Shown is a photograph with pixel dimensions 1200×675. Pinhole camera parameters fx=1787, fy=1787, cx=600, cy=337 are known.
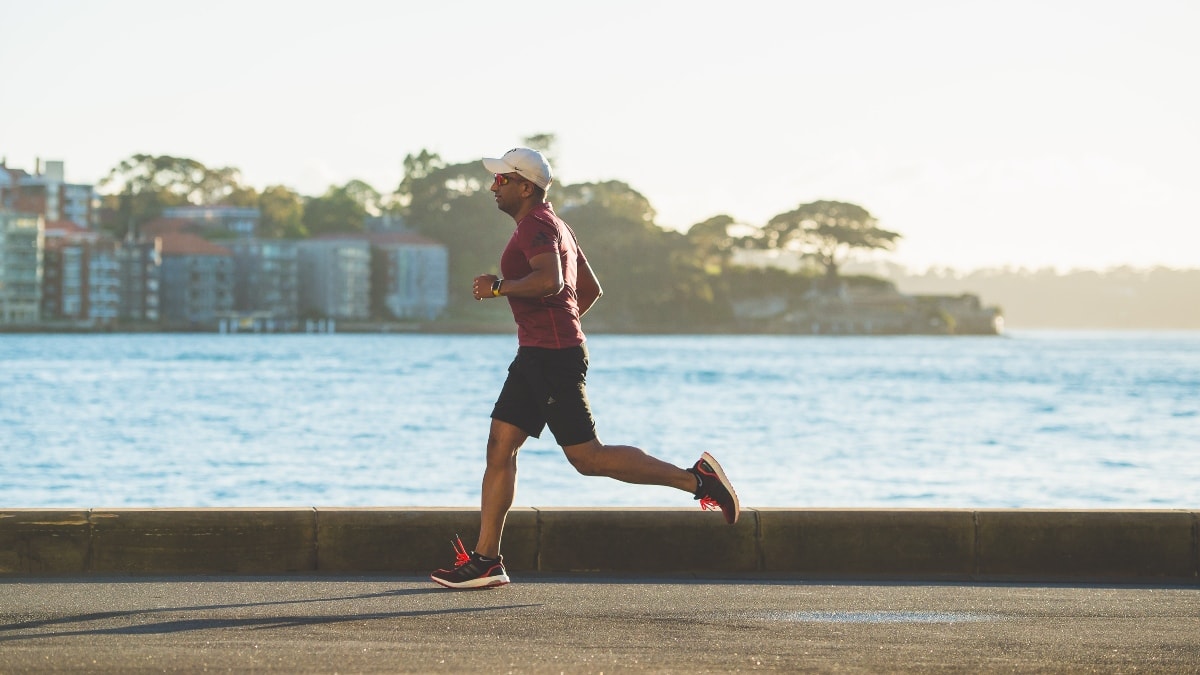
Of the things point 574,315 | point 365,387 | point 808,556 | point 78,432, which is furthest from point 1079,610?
point 365,387

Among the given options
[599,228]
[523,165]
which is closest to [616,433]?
[523,165]

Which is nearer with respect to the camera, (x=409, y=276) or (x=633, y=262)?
(x=633, y=262)

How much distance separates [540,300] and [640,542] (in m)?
1.46

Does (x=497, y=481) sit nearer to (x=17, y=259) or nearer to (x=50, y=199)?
(x=17, y=259)

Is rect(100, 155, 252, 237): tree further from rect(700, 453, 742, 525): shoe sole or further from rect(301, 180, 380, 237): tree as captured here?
rect(700, 453, 742, 525): shoe sole

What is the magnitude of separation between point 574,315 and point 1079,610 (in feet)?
7.12

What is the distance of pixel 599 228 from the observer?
158250 mm

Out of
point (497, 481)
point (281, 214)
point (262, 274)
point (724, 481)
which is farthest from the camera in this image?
point (281, 214)

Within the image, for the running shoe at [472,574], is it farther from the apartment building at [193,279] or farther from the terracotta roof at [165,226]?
the terracotta roof at [165,226]

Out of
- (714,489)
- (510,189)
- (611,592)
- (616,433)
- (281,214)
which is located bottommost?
(616,433)

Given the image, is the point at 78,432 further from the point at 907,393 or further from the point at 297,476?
the point at 907,393

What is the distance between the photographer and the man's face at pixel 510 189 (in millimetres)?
6711

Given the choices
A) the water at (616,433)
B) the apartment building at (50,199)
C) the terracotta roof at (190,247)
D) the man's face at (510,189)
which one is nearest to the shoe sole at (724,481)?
the man's face at (510,189)

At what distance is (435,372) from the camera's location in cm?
8819
